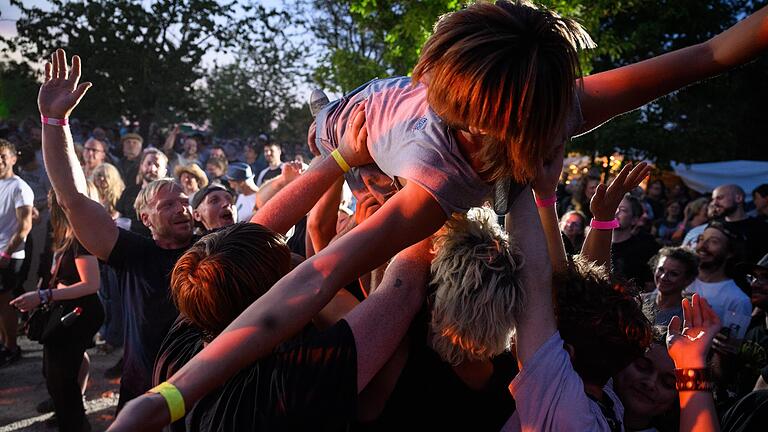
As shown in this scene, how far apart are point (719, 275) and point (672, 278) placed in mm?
562

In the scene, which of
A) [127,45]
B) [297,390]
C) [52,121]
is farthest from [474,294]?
[127,45]

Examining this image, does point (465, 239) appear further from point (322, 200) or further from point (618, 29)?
point (618, 29)

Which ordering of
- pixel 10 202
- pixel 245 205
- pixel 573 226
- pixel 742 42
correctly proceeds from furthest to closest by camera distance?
pixel 245 205, pixel 10 202, pixel 573 226, pixel 742 42

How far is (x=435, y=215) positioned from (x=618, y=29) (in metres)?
14.5

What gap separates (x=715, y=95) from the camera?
781 inches

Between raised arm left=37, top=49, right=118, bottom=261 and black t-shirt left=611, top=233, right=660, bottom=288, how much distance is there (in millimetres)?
4209

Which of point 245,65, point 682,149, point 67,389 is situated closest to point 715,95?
point 682,149

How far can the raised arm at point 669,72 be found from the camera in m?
1.88

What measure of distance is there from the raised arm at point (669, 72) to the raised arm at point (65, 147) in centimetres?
196

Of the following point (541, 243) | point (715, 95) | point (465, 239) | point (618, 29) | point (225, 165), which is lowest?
point (715, 95)

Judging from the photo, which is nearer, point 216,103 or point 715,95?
point 715,95

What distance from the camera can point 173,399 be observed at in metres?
1.47

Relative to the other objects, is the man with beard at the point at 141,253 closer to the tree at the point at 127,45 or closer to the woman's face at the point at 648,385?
the woman's face at the point at 648,385

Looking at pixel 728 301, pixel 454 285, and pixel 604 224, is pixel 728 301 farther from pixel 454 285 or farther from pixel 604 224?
pixel 454 285
